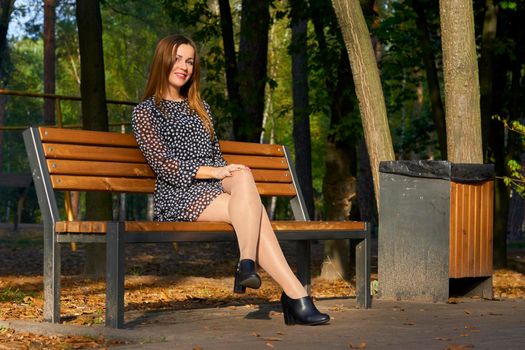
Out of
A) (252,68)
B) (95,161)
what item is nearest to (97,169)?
(95,161)

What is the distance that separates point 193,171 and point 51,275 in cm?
101

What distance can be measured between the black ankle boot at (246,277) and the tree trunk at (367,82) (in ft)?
10.9

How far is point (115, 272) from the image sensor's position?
18.8 ft

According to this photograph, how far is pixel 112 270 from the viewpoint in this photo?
5754 mm

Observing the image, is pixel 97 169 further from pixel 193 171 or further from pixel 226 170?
pixel 226 170

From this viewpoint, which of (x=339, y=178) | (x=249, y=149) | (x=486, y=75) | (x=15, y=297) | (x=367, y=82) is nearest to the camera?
(x=249, y=149)

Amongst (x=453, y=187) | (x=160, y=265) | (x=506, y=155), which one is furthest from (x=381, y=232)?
(x=506, y=155)

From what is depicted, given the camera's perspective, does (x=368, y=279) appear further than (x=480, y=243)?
No

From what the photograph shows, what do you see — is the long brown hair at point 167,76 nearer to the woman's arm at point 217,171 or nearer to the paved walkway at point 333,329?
the woman's arm at point 217,171

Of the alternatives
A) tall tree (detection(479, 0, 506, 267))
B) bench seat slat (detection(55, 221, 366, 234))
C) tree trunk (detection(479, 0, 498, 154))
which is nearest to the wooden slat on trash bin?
bench seat slat (detection(55, 221, 366, 234))

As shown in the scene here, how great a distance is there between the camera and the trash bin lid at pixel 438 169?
7.91m

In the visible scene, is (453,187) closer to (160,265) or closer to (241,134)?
(241,134)

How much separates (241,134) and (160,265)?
260 centimetres

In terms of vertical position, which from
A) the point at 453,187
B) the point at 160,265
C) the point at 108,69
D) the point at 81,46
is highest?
the point at 108,69
